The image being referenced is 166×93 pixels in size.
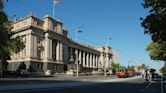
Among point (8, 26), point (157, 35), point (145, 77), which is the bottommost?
point (145, 77)

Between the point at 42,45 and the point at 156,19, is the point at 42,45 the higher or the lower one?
the higher one

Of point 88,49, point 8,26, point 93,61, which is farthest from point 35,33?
point 93,61

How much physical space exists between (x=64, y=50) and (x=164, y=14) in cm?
10616

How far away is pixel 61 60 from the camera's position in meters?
124

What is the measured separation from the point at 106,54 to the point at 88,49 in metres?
27.5

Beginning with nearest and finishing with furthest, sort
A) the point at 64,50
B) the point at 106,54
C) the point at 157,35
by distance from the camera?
the point at 157,35, the point at 64,50, the point at 106,54

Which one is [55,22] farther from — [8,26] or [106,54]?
[106,54]

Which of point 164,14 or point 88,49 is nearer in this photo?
point 164,14

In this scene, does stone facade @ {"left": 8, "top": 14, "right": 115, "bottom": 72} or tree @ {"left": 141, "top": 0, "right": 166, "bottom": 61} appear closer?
tree @ {"left": 141, "top": 0, "right": 166, "bottom": 61}

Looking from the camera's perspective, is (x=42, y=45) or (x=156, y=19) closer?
(x=156, y=19)

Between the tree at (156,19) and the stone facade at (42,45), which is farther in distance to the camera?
the stone facade at (42,45)

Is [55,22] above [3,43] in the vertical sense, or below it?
above

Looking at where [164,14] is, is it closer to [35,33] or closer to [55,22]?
[35,33]

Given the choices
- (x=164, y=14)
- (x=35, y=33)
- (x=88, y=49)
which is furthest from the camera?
(x=88, y=49)
